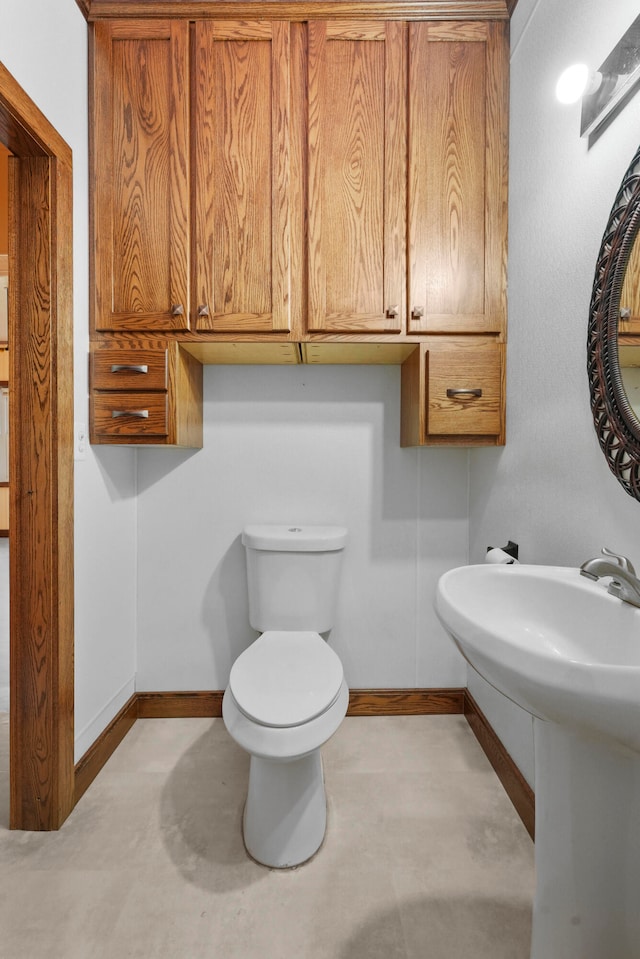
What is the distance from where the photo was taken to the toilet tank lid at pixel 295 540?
184 centimetres

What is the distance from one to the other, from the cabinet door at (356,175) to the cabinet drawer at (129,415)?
0.58m

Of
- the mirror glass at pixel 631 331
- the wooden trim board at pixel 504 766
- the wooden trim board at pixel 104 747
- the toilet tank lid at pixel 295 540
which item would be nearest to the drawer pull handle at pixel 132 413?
the toilet tank lid at pixel 295 540

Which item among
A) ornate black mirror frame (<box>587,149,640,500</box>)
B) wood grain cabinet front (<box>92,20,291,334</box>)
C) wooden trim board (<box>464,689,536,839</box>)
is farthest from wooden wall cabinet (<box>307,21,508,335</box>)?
wooden trim board (<box>464,689,536,839</box>)

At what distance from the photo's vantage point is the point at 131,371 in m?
1.69

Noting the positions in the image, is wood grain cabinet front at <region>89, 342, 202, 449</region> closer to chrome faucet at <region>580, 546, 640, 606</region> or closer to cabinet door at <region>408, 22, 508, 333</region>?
cabinet door at <region>408, 22, 508, 333</region>

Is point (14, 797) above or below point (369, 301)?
below

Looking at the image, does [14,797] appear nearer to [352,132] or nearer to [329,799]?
[329,799]

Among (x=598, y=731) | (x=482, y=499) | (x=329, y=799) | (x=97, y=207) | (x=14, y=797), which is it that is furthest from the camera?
(x=482, y=499)

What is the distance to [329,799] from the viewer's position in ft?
5.13

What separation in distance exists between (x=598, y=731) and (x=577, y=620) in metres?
0.38

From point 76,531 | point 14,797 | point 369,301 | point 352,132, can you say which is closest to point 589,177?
point 369,301

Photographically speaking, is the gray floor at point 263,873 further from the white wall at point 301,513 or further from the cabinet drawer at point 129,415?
the cabinet drawer at point 129,415

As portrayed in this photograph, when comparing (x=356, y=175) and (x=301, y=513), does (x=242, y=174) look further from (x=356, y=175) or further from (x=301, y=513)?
(x=301, y=513)

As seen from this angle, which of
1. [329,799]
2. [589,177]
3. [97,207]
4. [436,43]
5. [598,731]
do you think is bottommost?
[329,799]
